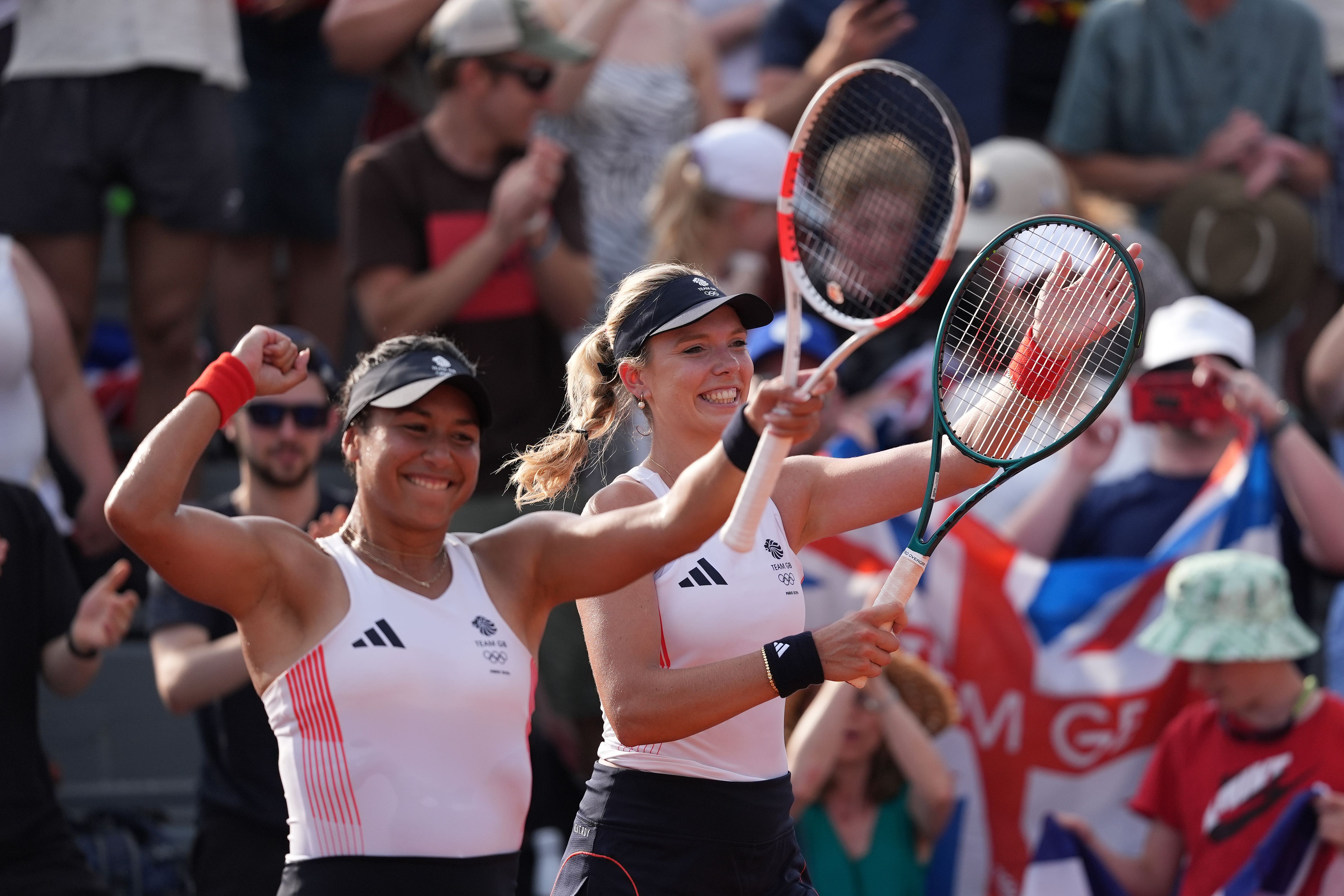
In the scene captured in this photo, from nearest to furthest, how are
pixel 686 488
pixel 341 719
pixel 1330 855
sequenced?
pixel 686 488, pixel 341 719, pixel 1330 855

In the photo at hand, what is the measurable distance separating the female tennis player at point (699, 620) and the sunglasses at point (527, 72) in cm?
227

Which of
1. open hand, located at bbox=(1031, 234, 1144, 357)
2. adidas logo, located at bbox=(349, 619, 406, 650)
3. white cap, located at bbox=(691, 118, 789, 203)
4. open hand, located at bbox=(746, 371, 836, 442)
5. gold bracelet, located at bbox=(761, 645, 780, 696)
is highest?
open hand, located at bbox=(746, 371, 836, 442)

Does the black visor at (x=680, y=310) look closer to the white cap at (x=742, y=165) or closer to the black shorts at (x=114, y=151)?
the white cap at (x=742, y=165)

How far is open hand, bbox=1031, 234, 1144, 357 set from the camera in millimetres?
3418

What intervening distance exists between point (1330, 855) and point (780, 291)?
3.07 meters

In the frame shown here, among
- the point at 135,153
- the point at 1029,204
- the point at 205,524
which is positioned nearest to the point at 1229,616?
the point at 1029,204

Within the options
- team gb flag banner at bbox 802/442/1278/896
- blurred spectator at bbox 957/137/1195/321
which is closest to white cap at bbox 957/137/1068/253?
blurred spectator at bbox 957/137/1195/321

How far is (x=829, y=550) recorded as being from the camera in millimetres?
5551

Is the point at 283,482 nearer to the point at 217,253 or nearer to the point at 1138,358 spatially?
the point at 217,253

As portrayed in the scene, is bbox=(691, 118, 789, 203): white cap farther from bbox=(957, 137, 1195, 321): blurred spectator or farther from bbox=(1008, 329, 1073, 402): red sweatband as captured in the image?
bbox=(1008, 329, 1073, 402): red sweatband

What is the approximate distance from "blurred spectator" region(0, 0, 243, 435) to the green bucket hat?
3495 millimetres

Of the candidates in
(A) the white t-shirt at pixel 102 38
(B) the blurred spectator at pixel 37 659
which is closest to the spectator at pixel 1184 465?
(B) the blurred spectator at pixel 37 659

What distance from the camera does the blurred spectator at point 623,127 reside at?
6.65m

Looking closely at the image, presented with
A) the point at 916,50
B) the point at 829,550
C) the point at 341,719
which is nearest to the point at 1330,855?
the point at 829,550
